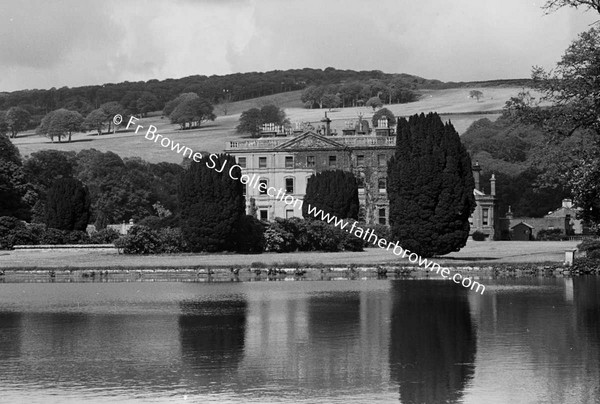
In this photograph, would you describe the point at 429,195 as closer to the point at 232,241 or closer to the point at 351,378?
the point at 232,241

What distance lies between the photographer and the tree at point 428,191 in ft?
170

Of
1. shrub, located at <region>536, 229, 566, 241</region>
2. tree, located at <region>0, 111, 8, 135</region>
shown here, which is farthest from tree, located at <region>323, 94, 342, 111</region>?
shrub, located at <region>536, 229, 566, 241</region>

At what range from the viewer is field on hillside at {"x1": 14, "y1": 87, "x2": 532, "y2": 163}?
161 m

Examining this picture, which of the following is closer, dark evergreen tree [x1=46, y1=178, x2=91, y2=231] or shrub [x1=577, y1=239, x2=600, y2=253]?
shrub [x1=577, y1=239, x2=600, y2=253]

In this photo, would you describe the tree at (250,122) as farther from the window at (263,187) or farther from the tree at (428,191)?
the tree at (428,191)

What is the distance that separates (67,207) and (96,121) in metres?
115

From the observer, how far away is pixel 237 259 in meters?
56.7

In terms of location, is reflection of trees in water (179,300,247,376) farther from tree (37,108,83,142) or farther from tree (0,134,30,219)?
tree (37,108,83,142)

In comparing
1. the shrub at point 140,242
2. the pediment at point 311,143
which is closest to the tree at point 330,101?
the pediment at point 311,143

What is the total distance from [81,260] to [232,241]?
889cm

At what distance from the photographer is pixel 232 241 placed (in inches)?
2483

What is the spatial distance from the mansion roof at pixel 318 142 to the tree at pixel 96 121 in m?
90.5

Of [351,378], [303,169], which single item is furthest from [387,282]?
[303,169]

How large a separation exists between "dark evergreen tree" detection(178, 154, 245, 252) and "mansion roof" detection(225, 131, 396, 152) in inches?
1040
